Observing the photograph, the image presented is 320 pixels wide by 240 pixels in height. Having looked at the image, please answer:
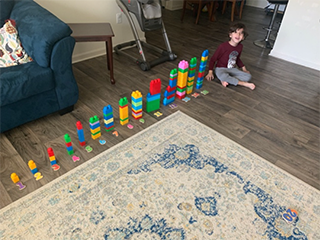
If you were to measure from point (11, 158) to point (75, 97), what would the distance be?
Answer: 2.14 feet

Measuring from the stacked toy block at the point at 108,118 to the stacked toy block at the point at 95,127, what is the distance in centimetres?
7

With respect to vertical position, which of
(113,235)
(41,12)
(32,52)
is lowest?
(113,235)

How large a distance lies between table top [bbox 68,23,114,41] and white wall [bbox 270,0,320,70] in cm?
229

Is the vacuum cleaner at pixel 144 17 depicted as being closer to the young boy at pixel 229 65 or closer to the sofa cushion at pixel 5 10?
the young boy at pixel 229 65

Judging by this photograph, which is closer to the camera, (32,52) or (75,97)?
(32,52)

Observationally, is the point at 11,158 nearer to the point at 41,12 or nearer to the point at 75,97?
the point at 75,97

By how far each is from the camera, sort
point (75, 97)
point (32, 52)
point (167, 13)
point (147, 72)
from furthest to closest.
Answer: point (167, 13) < point (147, 72) < point (75, 97) < point (32, 52)

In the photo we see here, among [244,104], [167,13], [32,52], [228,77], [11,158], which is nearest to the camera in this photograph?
[11,158]

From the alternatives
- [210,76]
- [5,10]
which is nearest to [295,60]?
[210,76]

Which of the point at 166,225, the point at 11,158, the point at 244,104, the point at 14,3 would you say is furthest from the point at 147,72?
the point at 166,225

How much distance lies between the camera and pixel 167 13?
4.95 m

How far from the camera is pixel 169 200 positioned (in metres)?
1.45

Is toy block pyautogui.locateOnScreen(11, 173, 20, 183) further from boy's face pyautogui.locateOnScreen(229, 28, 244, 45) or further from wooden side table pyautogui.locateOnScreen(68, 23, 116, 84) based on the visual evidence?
boy's face pyautogui.locateOnScreen(229, 28, 244, 45)

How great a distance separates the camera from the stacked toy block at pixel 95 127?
1716 mm
